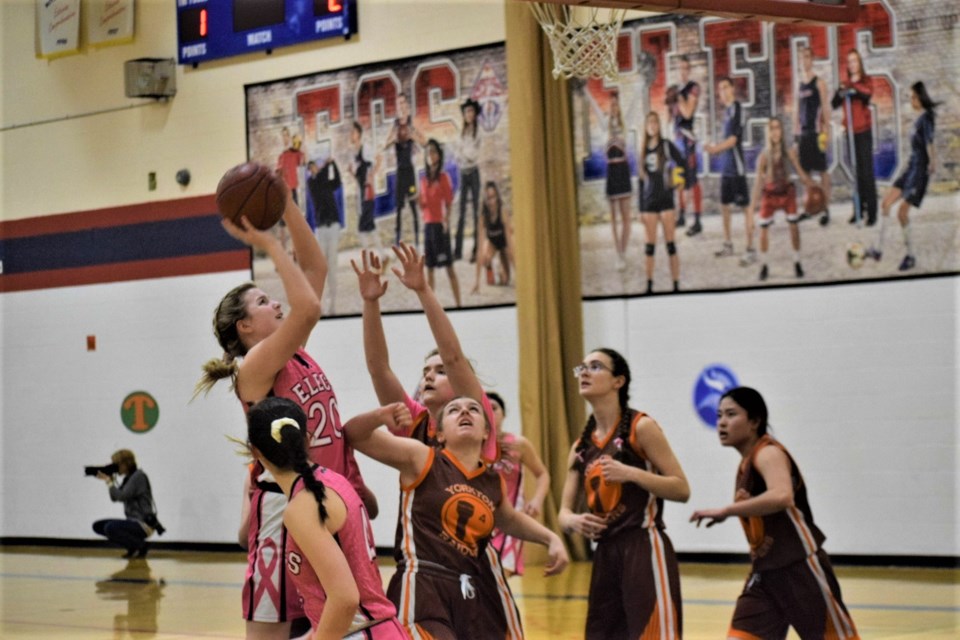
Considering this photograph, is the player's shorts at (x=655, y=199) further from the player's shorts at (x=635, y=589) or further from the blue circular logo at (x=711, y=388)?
the player's shorts at (x=635, y=589)

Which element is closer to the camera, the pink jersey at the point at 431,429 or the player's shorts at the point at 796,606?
the pink jersey at the point at 431,429

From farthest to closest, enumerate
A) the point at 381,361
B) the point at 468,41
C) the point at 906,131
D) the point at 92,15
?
the point at 92,15
the point at 468,41
the point at 906,131
the point at 381,361

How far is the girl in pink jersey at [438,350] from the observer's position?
191 inches

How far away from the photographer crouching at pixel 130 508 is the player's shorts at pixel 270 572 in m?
9.64

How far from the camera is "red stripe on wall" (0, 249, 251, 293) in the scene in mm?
A: 13992

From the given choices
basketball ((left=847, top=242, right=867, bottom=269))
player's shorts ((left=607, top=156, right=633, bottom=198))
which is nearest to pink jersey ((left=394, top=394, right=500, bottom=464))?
basketball ((left=847, top=242, right=867, bottom=269))

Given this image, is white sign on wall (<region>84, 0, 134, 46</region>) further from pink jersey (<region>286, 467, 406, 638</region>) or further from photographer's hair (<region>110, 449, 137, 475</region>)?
pink jersey (<region>286, 467, 406, 638</region>)

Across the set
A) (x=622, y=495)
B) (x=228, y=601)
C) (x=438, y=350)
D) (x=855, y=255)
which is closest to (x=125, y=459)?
(x=228, y=601)

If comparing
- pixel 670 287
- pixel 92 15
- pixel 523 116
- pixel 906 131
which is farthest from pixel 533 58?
pixel 92 15

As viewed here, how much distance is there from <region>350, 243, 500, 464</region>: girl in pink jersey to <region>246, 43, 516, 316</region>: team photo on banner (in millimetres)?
6757

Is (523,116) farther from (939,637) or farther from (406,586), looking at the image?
(406,586)

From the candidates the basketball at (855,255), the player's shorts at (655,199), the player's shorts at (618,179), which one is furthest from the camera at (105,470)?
the basketball at (855,255)

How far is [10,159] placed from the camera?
51.8ft

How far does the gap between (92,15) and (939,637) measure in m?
11.1
